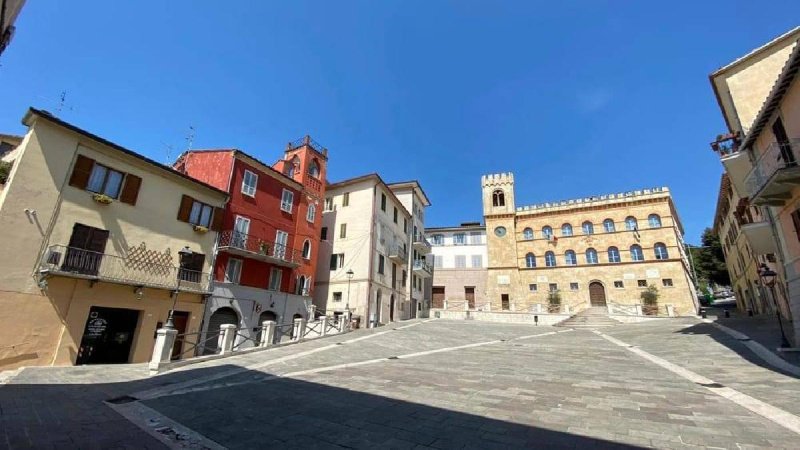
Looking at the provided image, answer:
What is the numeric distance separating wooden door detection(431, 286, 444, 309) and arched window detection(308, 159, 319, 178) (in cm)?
2412

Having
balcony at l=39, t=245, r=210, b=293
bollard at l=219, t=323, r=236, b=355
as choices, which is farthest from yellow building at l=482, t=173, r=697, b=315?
balcony at l=39, t=245, r=210, b=293

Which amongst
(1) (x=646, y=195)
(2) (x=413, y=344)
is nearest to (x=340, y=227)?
(2) (x=413, y=344)

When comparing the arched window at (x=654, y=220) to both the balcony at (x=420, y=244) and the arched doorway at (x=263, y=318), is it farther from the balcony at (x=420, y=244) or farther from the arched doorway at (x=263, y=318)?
the arched doorway at (x=263, y=318)

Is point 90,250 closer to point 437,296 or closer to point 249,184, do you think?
A: point 249,184

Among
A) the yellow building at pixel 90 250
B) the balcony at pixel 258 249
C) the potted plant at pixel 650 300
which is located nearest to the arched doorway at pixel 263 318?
the balcony at pixel 258 249

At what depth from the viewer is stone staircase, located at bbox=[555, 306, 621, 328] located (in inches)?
1164

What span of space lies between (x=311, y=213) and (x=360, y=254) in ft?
17.7

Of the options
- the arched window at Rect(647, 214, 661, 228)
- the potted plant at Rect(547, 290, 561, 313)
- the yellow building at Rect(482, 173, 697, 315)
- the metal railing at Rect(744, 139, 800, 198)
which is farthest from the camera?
the potted plant at Rect(547, 290, 561, 313)

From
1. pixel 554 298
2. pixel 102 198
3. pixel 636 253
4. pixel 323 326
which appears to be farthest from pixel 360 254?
pixel 636 253

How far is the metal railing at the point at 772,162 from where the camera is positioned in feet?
36.8

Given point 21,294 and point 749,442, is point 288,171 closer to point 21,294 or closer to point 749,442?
point 21,294

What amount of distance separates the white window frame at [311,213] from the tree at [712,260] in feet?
177

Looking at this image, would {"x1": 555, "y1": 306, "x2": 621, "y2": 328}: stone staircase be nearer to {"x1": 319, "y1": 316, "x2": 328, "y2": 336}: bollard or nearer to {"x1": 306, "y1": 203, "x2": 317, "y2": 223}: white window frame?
{"x1": 319, "y1": 316, "x2": 328, "y2": 336}: bollard

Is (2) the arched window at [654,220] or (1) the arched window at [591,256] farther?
(1) the arched window at [591,256]
